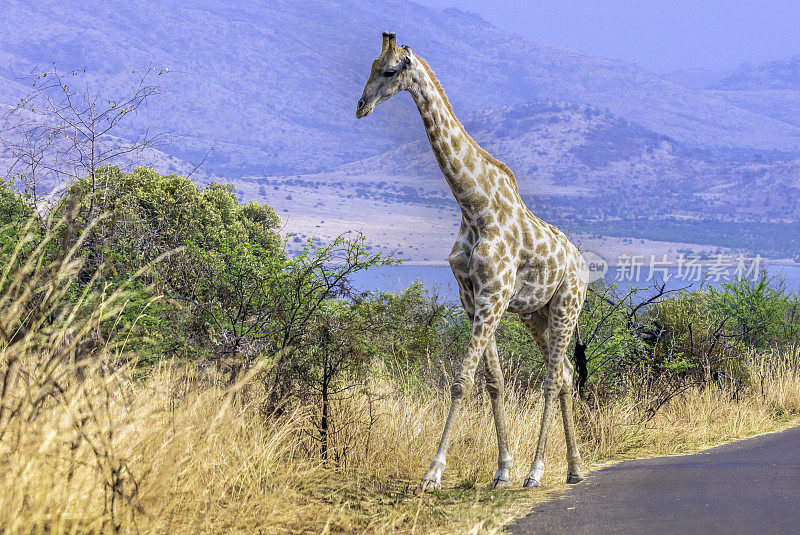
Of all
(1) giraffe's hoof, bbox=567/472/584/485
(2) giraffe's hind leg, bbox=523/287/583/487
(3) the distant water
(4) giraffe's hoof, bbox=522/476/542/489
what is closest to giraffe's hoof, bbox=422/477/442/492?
(4) giraffe's hoof, bbox=522/476/542/489

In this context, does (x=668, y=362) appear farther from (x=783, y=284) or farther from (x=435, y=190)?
(x=435, y=190)

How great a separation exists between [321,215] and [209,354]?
12301 cm

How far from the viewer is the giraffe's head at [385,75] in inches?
283

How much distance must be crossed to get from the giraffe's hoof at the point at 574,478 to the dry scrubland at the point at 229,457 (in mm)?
180

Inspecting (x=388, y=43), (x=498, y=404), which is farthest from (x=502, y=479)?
(x=388, y=43)

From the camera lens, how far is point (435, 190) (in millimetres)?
144750

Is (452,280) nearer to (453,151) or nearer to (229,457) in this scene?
(453,151)

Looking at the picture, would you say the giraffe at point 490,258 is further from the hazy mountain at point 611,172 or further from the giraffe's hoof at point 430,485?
the hazy mountain at point 611,172

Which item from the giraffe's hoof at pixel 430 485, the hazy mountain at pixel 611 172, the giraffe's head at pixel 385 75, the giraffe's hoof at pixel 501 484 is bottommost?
the giraffe's hoof at pixel 501 484

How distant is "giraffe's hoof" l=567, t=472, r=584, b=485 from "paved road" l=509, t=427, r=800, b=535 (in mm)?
74

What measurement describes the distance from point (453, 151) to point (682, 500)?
340 cm

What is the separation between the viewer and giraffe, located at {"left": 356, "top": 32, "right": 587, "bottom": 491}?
723 cm

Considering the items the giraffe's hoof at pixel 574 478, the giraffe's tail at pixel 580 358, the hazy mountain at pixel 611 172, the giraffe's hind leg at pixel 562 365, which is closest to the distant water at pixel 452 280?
the giraffe's hind leg at pixel 562 365

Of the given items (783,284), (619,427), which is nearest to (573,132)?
(783,284)
